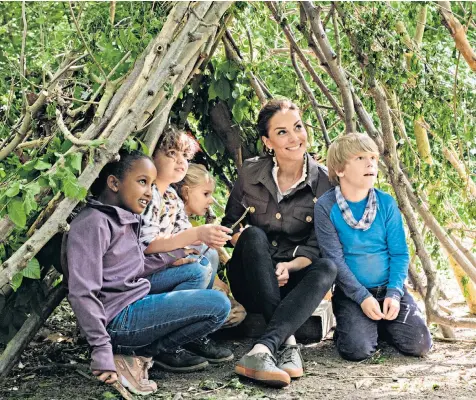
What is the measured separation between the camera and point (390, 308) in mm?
4152

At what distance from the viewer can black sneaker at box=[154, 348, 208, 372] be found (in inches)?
153

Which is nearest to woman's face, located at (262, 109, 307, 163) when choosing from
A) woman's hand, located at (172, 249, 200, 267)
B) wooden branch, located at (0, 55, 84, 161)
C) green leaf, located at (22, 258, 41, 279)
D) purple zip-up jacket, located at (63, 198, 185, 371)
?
woman's hand, located at (172, 249, 200, 267)

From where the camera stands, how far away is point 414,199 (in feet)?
15.1

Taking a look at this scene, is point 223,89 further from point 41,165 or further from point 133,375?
point 133,375

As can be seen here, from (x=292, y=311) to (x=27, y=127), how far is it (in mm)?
1663

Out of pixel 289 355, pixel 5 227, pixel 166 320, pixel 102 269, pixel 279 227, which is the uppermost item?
pixel 279 227

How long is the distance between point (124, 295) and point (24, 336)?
0.60 m

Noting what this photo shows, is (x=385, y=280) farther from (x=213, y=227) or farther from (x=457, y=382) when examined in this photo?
(x=213, y=227)

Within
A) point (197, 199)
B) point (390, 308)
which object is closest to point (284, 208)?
point (197, 199)

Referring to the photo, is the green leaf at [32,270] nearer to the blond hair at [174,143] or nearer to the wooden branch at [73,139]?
the wooden branch at [73,139]

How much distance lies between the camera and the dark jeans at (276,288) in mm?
3814

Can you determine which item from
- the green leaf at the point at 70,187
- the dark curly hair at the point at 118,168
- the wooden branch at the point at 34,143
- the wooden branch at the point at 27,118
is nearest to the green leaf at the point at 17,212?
the green leaf at the point at 70,187

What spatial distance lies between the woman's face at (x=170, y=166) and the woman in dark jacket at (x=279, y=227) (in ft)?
1.51

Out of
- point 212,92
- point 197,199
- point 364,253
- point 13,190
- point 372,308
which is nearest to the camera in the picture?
point 13,190
